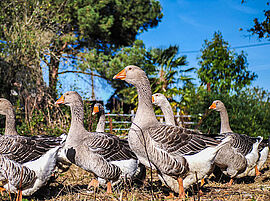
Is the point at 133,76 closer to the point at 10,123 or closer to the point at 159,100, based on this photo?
the point at 159,100

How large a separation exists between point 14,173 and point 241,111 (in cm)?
1117

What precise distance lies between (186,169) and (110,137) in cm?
197

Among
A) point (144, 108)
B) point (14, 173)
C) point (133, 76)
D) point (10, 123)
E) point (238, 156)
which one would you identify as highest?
point (133, 76)

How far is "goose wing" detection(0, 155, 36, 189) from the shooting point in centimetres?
460

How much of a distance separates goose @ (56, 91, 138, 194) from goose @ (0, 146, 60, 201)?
22.1 inches

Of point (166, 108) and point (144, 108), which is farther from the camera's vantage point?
point (166, 108)

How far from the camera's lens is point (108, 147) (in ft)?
17.7

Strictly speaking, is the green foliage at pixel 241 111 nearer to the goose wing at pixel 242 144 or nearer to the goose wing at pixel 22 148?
the goose wing at pixel 242 144

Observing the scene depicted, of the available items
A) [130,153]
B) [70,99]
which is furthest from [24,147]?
[130,153]

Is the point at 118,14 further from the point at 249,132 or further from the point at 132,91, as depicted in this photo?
the point at 249,132

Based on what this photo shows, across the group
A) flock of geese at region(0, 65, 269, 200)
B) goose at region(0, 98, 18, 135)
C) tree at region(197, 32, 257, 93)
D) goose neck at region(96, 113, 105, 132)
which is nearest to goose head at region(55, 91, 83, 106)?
flock of geese at region(0, 65, 269, 200)

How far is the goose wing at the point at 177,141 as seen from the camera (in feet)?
14.0

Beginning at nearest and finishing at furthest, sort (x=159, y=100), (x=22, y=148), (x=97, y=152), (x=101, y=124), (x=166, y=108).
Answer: (x=22, y=148) → (x=97, y=152) → (x=166, y=108) → (x=159, y=100) → (x=101, y=124)

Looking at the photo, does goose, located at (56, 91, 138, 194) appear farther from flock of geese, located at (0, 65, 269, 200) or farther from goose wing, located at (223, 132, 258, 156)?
goose wing, located at (223, 132, 258, 156)
